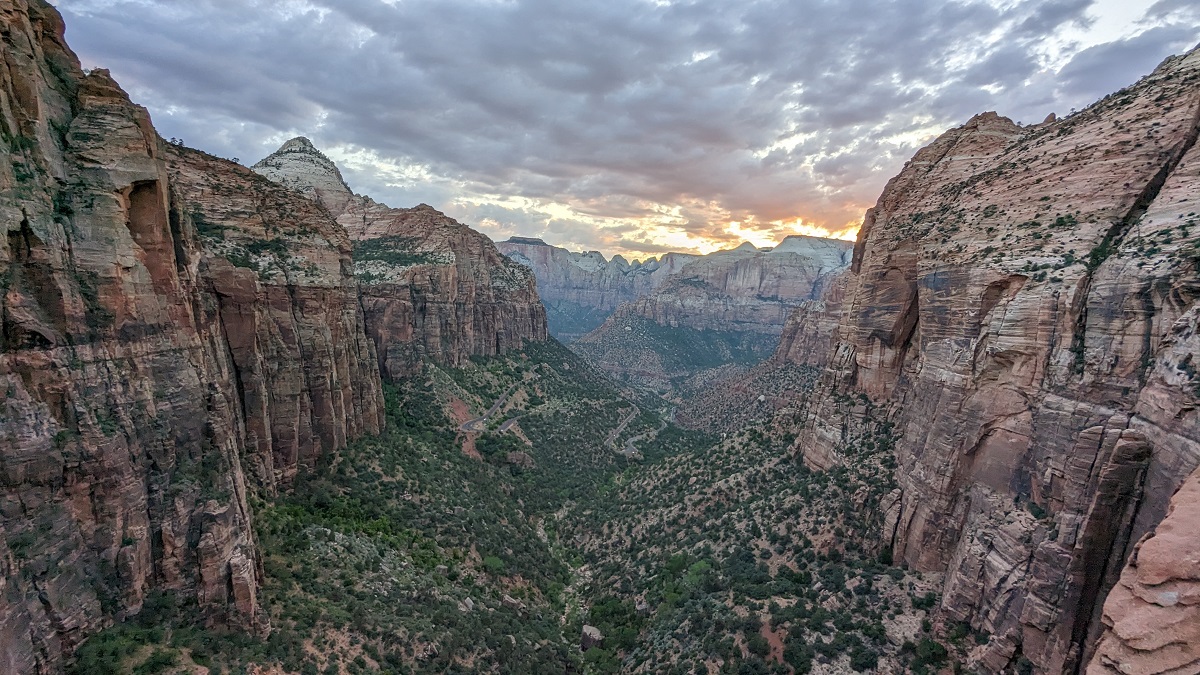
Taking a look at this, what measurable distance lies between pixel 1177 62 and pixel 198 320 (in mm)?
56512

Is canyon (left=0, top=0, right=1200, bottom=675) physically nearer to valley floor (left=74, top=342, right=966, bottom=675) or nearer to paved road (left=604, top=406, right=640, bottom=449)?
valley floor (left=74, top=342, right=966, bottom=675)

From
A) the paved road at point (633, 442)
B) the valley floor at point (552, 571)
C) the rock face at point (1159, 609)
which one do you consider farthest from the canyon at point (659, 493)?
the paved road at point (633, 442)

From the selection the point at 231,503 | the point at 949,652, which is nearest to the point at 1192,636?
the point at 949,652

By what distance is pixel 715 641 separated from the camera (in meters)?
30.6

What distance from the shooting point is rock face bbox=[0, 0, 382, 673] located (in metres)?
17.2

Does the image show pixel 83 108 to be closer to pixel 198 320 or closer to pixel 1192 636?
pixel 198 320

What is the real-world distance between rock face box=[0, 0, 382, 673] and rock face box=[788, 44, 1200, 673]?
3104 centimetres

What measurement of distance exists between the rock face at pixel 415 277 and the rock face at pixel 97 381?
114 feet

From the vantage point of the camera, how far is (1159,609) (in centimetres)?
1012

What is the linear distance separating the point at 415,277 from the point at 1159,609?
7557 centimetres

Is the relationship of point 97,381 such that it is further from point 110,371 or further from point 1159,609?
point 1159,609

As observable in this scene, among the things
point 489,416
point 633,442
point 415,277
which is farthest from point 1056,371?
point 415,277

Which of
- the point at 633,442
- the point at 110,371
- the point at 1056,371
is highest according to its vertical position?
the point at 1056,371

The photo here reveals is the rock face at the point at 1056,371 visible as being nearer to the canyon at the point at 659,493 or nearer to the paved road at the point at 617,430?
the canyon at the point at 659,493
